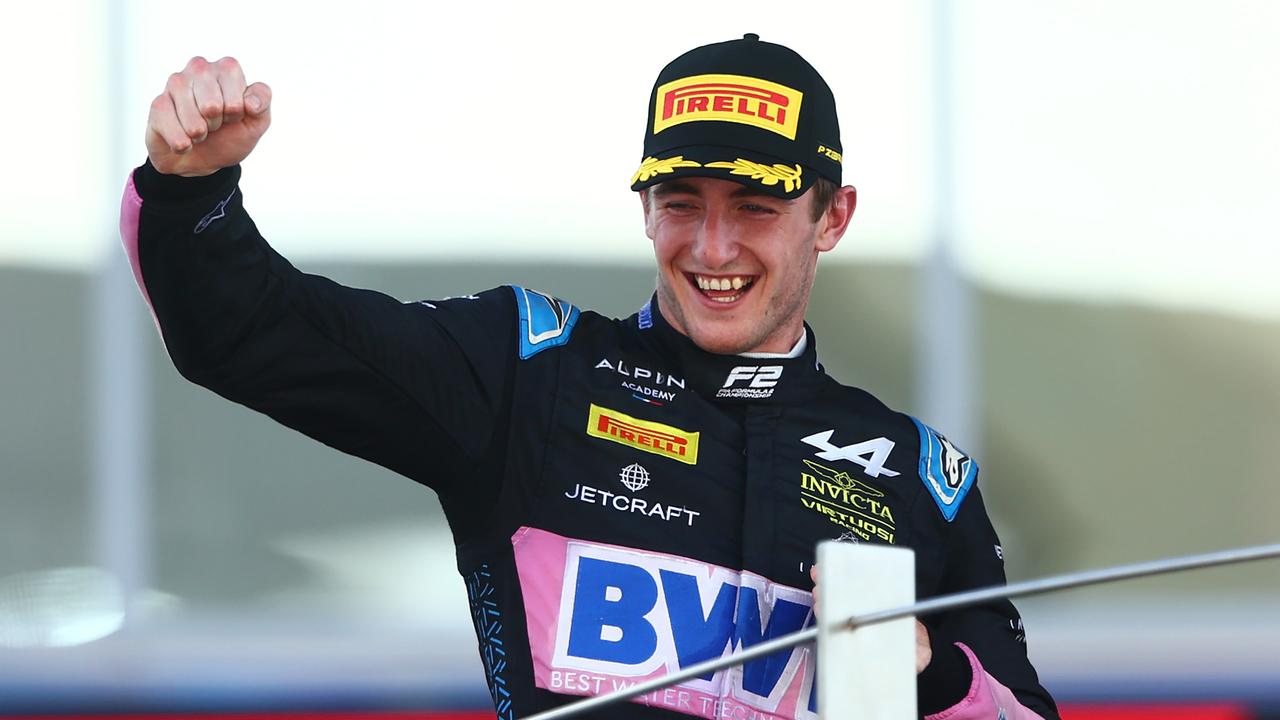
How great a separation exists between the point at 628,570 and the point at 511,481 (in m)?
0.16

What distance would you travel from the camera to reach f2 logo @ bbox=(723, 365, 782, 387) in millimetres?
2012

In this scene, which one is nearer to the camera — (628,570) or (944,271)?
(628,570)

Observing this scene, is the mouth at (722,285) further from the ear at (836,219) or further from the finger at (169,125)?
the finger at (169,125)

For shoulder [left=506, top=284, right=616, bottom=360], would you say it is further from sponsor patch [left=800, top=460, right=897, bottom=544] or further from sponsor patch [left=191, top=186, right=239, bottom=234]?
sponsor patch [left=191, top=186, right=239, bottom=234]

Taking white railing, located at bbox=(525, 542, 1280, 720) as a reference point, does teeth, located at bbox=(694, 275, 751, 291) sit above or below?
above

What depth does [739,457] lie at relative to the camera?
6.48ft

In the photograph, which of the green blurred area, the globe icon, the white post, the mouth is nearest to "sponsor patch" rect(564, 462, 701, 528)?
the globe icon

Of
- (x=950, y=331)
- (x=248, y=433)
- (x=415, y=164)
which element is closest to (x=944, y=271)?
(x=950, y=331)

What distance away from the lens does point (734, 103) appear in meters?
2.03

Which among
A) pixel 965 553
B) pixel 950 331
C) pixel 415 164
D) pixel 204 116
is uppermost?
pixel 415 164

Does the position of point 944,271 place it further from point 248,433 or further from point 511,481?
point 511,481

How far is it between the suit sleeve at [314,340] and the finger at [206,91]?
11 cm

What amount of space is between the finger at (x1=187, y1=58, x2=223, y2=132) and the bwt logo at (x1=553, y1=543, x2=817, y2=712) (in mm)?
636

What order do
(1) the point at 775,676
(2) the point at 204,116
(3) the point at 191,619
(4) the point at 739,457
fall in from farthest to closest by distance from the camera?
(3) the point at 191,619, (4) the point at 739,457, (1) the point at 775,676, (2) the point at 204,116
